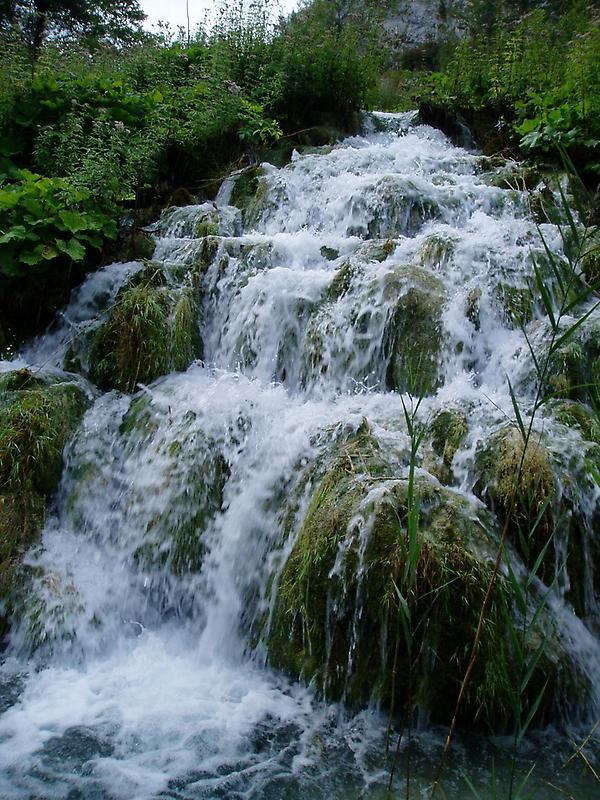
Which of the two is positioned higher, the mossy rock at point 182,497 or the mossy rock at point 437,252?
the mossy rock at point 437,252

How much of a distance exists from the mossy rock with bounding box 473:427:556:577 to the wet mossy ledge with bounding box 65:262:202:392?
289cm

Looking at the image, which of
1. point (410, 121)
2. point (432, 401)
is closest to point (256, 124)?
point (410, 121)

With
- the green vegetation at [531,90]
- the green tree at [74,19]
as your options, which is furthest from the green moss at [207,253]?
the green tree at [74,19]

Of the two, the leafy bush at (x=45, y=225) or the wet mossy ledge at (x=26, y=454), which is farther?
the leafy bush at (x=45, y=225)

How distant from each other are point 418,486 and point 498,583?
27.3 inches

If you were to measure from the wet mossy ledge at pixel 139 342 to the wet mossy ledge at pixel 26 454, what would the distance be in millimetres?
483

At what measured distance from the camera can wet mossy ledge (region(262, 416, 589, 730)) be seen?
3.22 meters

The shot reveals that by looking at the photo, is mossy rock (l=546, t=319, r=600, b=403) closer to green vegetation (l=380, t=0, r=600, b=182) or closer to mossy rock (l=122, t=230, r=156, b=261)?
green vegetation (l=380, t=0, r=600, b=182)

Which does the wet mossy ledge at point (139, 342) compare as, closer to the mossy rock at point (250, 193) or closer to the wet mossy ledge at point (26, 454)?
the wet mossy ledge at point (26, 454)

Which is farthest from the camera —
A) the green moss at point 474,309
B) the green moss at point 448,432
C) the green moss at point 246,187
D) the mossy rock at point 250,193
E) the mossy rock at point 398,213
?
the green moss at point 246,187

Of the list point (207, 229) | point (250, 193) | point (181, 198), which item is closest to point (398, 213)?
point (250, 193)

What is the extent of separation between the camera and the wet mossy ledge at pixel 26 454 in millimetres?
4254

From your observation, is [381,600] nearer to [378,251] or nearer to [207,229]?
[378,251]

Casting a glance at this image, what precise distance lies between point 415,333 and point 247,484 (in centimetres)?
193
